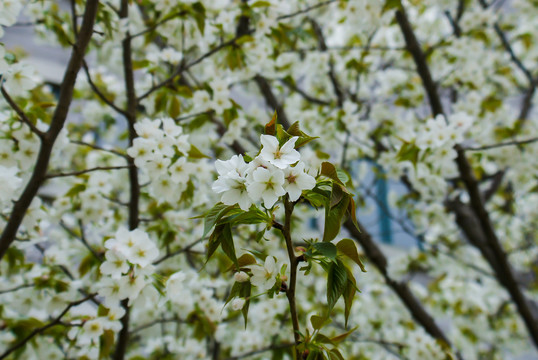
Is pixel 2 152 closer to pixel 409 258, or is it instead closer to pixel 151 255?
pixel 151 255

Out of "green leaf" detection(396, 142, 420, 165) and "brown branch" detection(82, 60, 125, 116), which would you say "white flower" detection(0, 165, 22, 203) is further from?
"green leaf" detection(396, 142, 420, 165)

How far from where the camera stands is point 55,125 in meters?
1.27

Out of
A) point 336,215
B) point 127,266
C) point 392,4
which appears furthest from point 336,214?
point 392,4

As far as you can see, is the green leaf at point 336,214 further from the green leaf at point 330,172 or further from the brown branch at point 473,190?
the brown branch at point 473,190

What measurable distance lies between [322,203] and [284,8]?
137cm

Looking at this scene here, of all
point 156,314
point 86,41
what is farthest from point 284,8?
point 156,314

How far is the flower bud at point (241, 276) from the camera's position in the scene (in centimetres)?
83

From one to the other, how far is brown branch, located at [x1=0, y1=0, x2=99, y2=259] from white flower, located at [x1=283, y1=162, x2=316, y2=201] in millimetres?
844

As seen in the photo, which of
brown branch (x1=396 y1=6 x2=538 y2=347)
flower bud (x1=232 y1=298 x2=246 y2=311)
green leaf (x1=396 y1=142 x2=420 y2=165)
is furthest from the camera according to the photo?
brown branch (x1=396 y1=6 x2=538 y2=347)

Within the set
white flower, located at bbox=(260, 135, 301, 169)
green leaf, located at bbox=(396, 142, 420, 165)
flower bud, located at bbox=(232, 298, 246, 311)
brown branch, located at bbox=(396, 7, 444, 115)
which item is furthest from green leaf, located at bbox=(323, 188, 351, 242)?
brown branch, located at bbox=(396, 7, 444, 115)

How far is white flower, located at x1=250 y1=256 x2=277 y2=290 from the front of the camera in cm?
85

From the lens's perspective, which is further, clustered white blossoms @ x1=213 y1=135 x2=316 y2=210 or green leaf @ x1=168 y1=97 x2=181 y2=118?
green leaf @ x1=168 y1=97 x2=181 y2=118

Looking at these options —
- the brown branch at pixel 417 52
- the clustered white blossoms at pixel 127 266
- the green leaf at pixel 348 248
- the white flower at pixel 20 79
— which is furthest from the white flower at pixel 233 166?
the brown branch at pixel 417 52

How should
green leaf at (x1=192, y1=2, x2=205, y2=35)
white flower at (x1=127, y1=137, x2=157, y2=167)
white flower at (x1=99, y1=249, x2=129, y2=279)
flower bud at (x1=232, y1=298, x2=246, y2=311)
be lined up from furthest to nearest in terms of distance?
green leaf at (x1=192, y1=2, x2=205, y2=35) < white flower at (x1=127, y1=137, x2=157, y2=167) < white flower at (x1=99, y1=249, x2=129, y2=279) < flower bud at (x1=232, y1=298, x2=246, y2=311)
